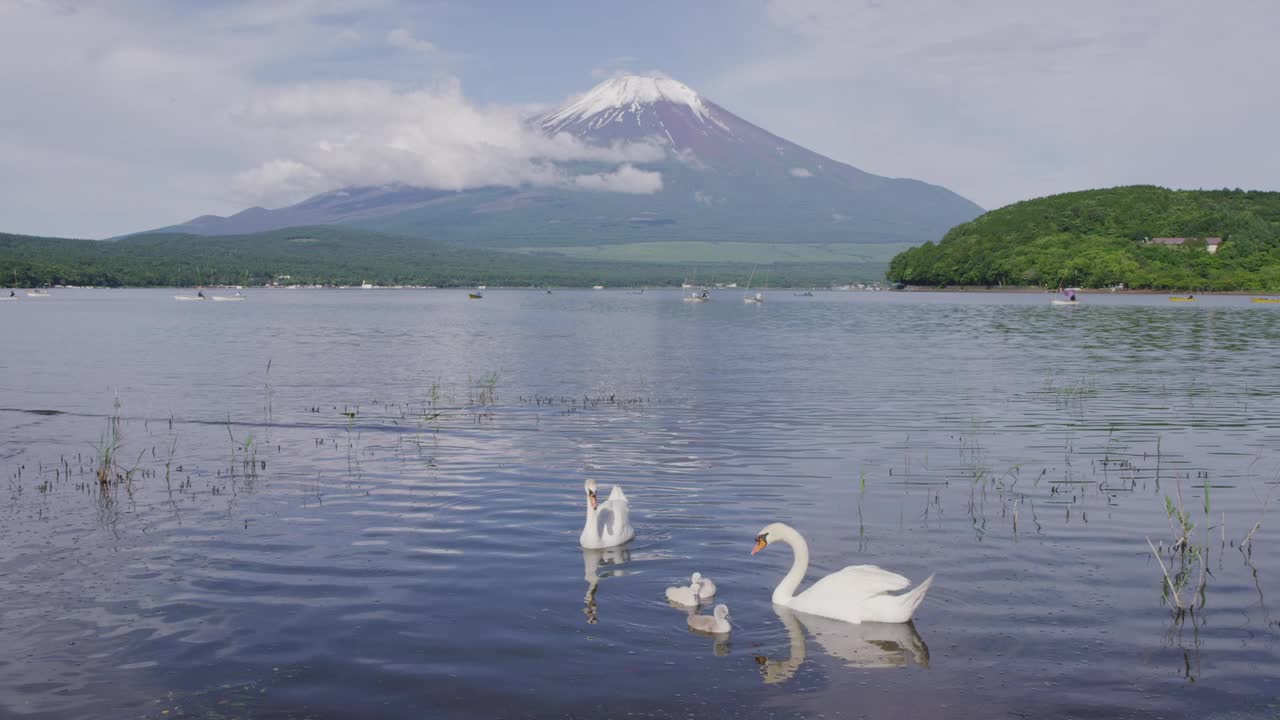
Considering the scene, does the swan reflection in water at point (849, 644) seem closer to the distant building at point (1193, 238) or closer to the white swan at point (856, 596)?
the white swan at point (856, 596)

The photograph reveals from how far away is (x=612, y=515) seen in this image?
48.8 feet

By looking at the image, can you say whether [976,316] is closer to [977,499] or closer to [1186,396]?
[1186,396]

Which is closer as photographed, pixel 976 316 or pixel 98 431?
pixel 98 431

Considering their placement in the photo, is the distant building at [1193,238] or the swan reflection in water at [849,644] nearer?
the swan reflection in water at [849,644]

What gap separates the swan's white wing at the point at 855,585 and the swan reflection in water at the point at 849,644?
0.27 metres

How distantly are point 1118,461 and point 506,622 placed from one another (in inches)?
582

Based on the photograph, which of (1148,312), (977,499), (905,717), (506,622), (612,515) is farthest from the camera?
(1148,312)

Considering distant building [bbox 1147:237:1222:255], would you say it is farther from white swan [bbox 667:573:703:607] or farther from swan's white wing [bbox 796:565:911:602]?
white swan [bbox 667:573:703:607]

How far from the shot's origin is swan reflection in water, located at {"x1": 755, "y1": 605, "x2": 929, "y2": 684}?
10641 mm

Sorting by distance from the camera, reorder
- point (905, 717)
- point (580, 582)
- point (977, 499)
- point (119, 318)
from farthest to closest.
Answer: point (119, 318)
point (977, 499)
point (580, 582)
point (905, 717)

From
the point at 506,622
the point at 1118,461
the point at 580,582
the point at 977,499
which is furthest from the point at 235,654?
the point at 1118,461

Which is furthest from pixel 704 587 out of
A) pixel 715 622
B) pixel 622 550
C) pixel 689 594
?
pixel 622 550

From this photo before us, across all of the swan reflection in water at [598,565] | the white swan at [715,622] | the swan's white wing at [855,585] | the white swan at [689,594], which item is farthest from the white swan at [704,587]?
the swan reflection in water at [598,565]

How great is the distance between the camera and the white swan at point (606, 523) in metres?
14.5
